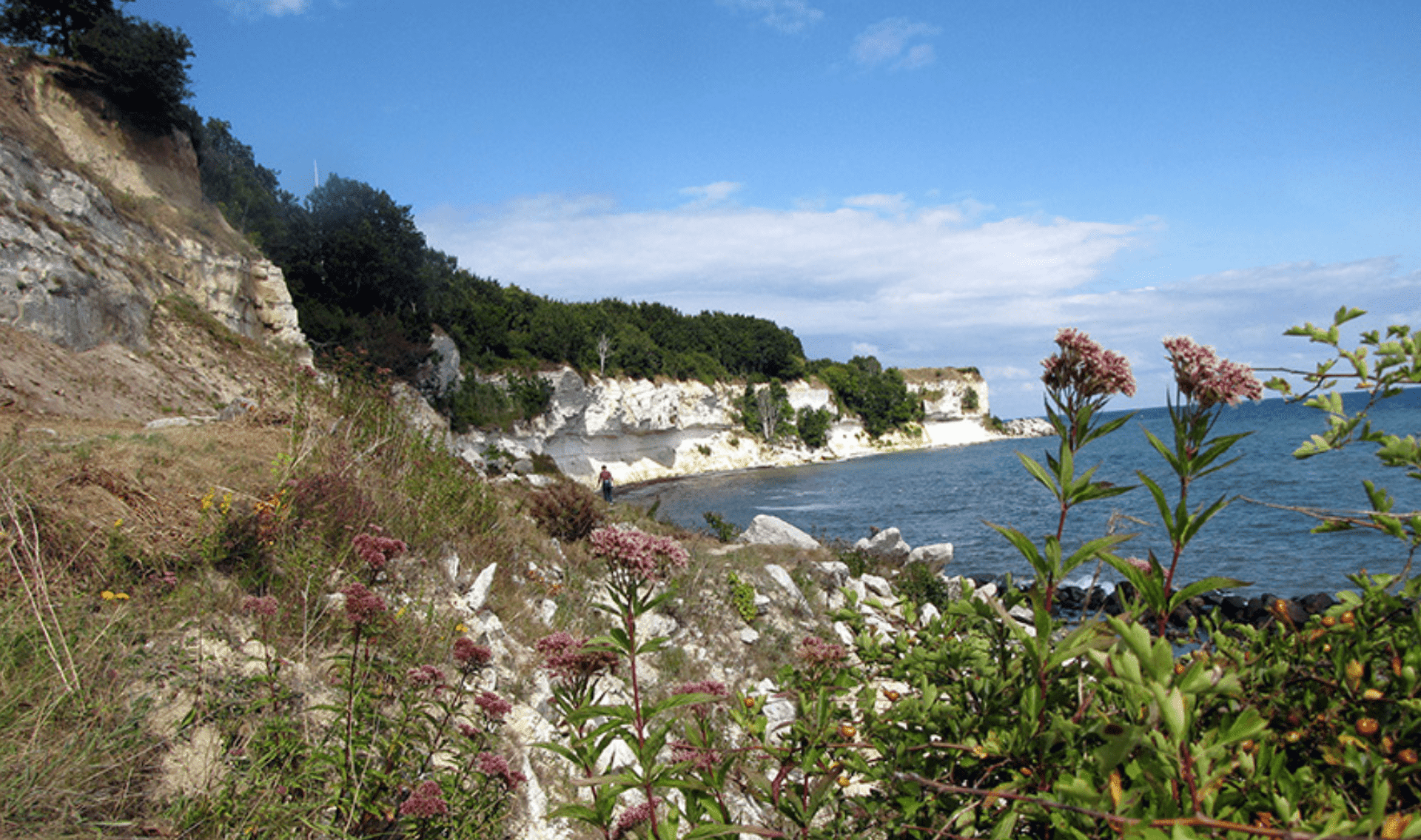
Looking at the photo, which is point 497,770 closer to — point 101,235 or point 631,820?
point 631,820

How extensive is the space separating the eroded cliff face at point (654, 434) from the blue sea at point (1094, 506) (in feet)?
10.8

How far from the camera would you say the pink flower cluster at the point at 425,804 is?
249 cm

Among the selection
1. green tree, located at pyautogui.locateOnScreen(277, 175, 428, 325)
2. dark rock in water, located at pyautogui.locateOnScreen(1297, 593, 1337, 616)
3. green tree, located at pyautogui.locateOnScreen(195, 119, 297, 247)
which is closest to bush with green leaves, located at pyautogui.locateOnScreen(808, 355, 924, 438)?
green tree, located at pyautogui.locateOnScreen(277, 175, 428, 325)

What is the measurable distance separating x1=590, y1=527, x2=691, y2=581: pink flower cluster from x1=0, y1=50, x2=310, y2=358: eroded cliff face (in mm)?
17039

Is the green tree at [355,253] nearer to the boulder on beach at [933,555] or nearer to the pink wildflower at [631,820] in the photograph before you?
the boulder on beach at [933,555]

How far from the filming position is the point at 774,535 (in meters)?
14.8

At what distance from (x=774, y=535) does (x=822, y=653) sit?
1249 cm

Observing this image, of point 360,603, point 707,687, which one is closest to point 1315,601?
point 707,687

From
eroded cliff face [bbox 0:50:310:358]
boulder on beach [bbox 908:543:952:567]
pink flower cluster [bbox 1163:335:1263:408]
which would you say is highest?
eroded cliff face [bbox 0:50:310:358]

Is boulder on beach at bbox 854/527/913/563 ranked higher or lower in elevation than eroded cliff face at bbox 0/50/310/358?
lower

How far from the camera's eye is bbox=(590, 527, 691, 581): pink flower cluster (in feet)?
6.40

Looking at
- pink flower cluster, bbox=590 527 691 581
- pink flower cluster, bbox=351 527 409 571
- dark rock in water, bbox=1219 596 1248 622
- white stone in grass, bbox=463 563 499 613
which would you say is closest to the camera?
pink flower cluster, bbox=590 527 691 581

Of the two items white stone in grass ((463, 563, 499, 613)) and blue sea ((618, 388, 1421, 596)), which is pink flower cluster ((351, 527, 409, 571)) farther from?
blue sea ((618, 388, 1421, 596))

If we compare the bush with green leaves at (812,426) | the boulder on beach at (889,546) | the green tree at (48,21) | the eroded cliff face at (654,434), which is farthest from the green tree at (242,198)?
the bush with green leaves at (812,426)
